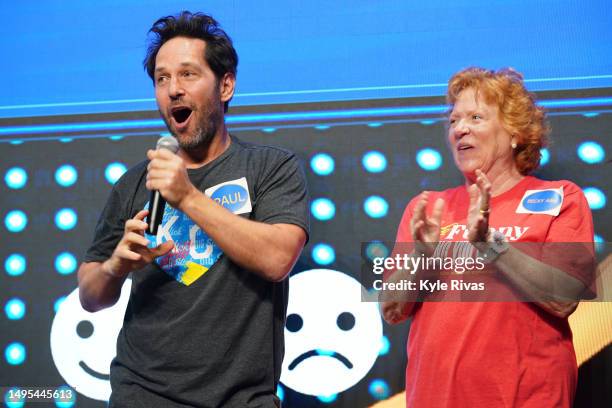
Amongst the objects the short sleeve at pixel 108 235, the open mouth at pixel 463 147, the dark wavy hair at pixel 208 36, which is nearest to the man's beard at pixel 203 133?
the dark wavy hair at pixel 208 36

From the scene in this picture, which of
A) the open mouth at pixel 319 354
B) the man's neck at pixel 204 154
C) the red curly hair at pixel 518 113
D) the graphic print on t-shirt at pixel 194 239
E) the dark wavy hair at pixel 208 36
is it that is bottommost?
the open mouth at pixel 319 354

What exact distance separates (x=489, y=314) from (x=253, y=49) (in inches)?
43.6

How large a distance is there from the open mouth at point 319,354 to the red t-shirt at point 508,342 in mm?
326

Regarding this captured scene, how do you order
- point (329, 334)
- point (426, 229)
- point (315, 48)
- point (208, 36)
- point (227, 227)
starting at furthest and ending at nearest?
point (315, 48) → point (329, 334) → point (208, 36) → point (426, 229) → point (227, 227)

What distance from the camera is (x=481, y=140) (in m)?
1.67

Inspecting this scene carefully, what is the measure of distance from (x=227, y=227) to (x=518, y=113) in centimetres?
81

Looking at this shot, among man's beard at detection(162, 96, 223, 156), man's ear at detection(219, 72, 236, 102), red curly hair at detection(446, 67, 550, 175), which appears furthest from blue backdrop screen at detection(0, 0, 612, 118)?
man's beard at detection(162, 96, 223, 156)

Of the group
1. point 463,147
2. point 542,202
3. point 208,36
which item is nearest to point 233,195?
point 208,36

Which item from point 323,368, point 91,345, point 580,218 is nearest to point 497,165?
point 580,218

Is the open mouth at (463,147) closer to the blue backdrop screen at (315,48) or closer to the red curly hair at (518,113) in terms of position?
the red curly hair at (518,113)

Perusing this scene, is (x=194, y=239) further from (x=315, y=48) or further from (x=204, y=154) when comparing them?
(x=315, y=48)

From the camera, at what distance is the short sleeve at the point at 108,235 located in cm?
156

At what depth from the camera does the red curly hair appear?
5.49 ft

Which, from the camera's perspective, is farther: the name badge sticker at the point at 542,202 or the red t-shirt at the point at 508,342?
the name badge sticker at the point at 542,202
